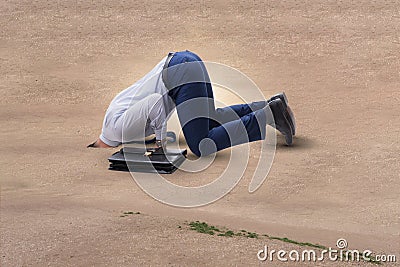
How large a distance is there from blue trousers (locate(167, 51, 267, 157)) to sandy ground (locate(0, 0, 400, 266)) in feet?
0.92

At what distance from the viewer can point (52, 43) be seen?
11.8m

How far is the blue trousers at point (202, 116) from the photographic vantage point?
7395 mm

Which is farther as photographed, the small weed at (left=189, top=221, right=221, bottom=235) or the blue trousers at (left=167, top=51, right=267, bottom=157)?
the blue trousers at (left=167, top=51, right=267, bottom=157)

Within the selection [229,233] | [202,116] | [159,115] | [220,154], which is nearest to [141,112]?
[159,115]

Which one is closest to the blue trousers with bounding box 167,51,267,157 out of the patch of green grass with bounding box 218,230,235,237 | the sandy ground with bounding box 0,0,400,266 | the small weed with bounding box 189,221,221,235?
the sandy ground with bounding box 0,0,400,266

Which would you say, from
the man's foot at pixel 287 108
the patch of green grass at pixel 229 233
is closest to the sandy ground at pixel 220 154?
the patch of green grass at pixel 229 233

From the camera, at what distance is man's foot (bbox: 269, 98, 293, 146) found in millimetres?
7766

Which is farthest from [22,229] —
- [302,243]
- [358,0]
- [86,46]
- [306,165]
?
[358,0]

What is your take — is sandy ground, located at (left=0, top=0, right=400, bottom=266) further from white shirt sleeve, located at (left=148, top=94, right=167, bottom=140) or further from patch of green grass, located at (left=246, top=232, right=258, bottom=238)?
white shirt sleeve, located at (left=148, top=94, right=167, bottom=140)

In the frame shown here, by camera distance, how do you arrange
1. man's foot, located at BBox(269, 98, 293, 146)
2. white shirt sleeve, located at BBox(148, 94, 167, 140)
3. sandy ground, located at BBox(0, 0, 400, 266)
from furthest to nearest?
man's foot, located at BBox(269, 98, 293, 146) < white shirt sleeve, located at BBox(148, 94, 167, 140) < sandy ground, located at BBox(0, 0, 400, 266)

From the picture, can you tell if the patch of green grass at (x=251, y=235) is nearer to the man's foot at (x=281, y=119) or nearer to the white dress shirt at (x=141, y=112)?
the white dress shirt at (x=141, y=112)

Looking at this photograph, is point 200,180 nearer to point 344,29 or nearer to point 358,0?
point 344,29

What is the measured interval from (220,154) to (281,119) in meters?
0.69

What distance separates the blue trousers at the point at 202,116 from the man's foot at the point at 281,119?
0.41 ft
